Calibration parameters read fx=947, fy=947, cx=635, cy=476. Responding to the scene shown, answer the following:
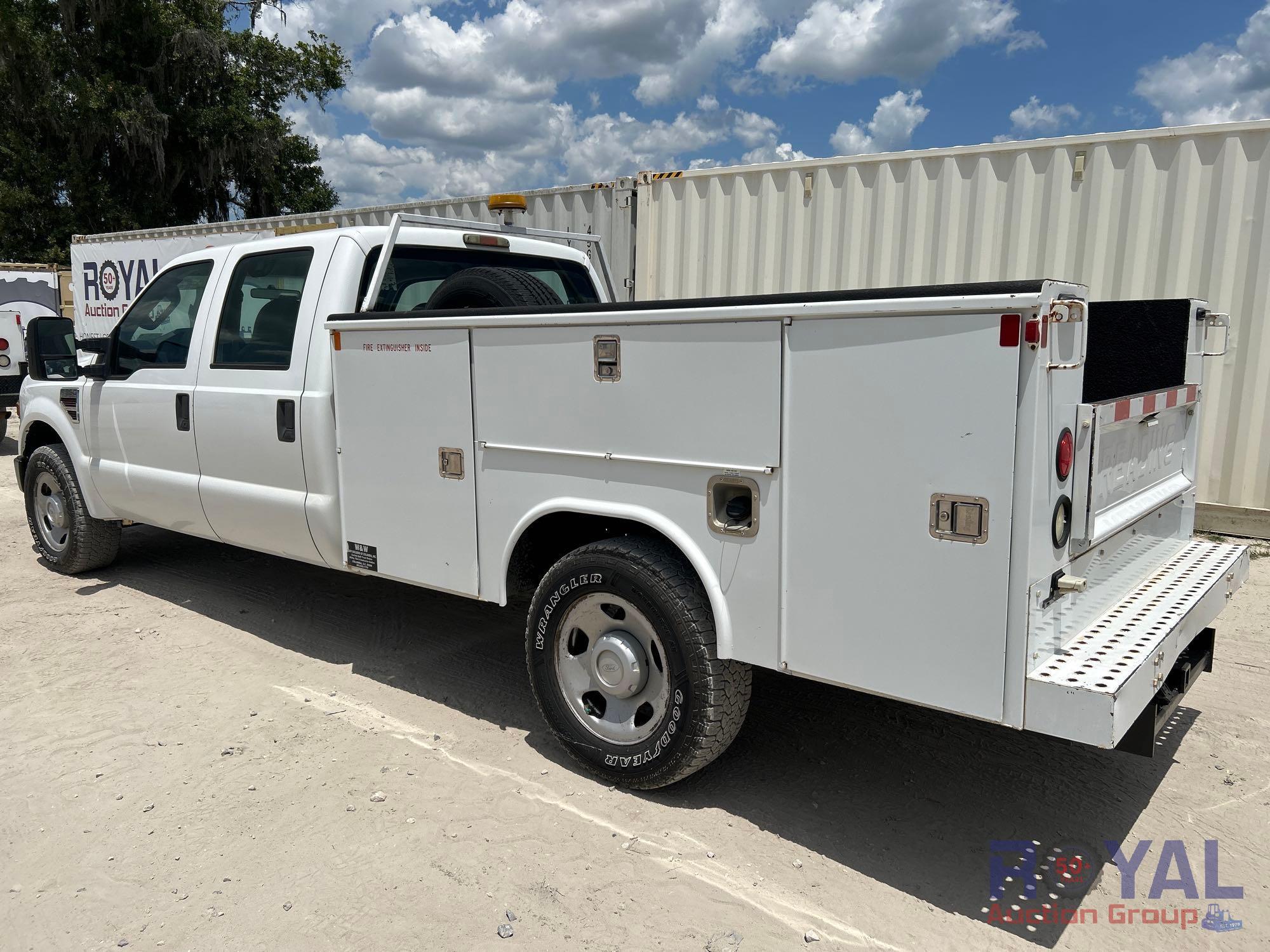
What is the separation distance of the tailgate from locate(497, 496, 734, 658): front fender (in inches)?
41.6

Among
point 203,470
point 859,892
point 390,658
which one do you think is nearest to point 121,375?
point 203,470

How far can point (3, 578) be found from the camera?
6348 millimetres

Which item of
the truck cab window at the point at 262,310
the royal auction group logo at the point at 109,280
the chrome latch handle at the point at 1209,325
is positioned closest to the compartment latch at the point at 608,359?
the truck cab window at the point at 262,310

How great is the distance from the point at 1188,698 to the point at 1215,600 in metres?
1.23

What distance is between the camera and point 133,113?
2159cm

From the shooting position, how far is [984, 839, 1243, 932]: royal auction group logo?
2.76 m

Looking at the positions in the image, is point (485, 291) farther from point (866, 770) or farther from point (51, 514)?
point (51, 514)

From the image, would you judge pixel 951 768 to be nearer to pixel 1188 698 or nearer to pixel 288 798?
pixel 1188 698

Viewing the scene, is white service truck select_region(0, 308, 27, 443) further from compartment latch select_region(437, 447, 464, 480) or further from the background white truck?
compartment latch select_region(437, 447, 464, 480)

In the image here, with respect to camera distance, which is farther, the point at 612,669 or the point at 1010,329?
the point at 612,669

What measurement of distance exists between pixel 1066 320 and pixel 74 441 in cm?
Answer: 583

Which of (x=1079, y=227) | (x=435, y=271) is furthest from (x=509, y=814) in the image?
(x=1079, y=227)

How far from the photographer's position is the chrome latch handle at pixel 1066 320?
2373 millimetres

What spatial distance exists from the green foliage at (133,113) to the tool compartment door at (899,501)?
23688 mm
